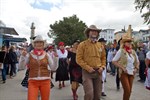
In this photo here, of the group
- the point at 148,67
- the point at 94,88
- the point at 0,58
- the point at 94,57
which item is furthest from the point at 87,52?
the point at 0,58

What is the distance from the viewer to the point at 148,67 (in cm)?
743

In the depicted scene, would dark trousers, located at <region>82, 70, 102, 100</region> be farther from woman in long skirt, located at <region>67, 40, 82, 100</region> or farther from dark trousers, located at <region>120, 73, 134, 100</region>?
woman in long skirt, located at <region>67, 40, 82, 100</region>

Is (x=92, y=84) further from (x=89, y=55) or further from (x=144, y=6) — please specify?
(x=144, y=6)

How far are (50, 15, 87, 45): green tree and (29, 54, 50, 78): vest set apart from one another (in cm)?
7418

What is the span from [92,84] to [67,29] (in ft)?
252

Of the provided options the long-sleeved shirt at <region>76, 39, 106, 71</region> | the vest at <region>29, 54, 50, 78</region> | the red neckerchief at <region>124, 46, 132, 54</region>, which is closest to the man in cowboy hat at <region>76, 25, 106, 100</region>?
the long-sleeved shirt at <region>76, 39, 106, 71</region>

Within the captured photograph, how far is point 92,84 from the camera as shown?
630cm

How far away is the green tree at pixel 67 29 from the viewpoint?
8119 cm

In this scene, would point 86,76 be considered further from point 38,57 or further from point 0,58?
point 0,58

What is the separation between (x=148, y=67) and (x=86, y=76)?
1.86 m

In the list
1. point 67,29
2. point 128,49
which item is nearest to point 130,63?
point 128,49

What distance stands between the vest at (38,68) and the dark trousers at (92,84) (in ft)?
2.52

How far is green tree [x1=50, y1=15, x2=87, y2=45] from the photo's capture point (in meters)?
81.2

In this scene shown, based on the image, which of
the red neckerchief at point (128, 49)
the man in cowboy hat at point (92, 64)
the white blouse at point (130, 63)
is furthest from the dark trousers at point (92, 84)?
the red neckerchief at point (128, 49)
